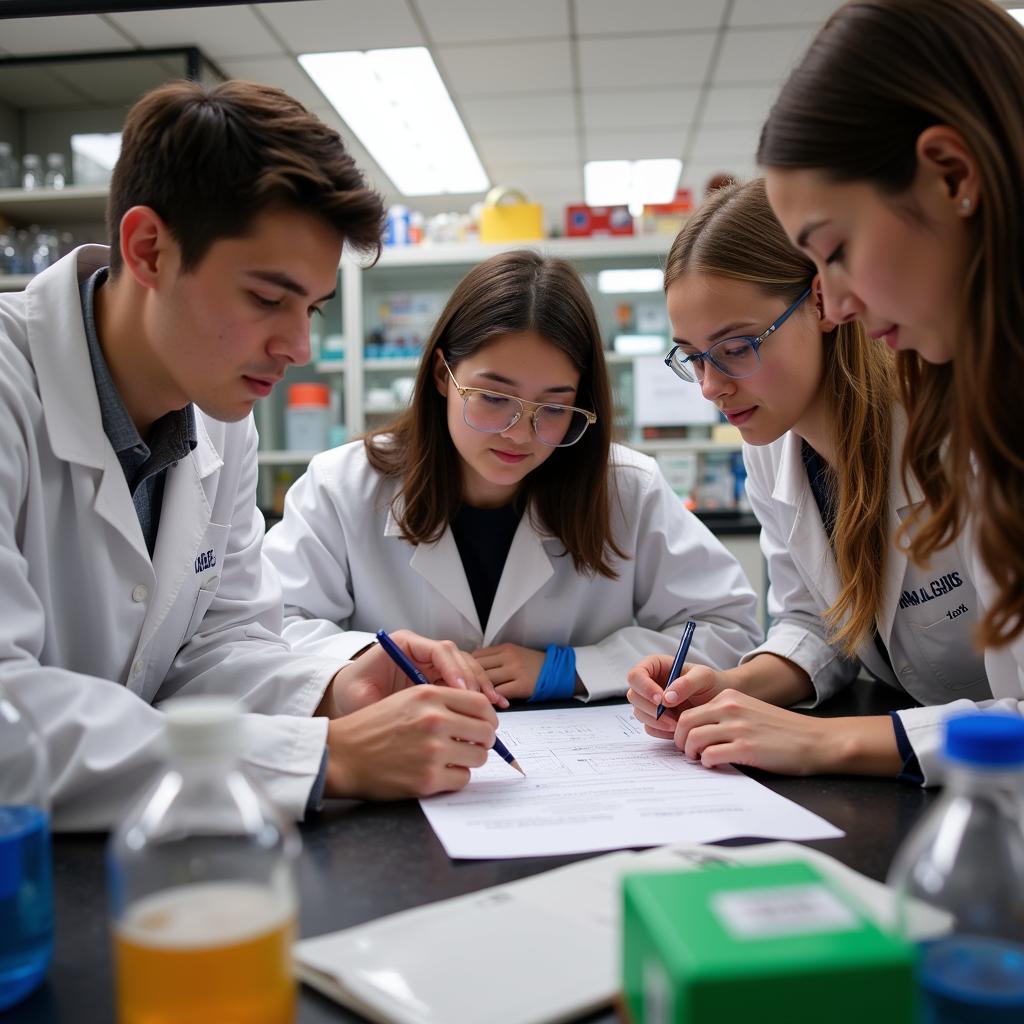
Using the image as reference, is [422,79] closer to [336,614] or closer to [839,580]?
[336,614]

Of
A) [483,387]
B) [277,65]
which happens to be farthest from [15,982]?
[277,65]

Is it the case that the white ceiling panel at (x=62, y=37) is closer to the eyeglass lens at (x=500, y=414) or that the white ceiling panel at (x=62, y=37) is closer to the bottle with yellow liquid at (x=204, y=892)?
the eyeglass lens at (x=500, y=414)

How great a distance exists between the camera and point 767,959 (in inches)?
16.8

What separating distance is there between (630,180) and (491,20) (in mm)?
2798

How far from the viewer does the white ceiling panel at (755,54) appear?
14.0 feet

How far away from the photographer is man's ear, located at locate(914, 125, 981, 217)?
818 mm

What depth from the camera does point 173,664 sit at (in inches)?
52.2

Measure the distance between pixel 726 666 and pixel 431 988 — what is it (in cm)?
117

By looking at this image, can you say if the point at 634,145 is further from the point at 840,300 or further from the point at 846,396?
the point at 840,300

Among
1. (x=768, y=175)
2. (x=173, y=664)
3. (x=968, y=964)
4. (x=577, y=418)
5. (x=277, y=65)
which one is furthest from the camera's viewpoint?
(x=277, y=65)

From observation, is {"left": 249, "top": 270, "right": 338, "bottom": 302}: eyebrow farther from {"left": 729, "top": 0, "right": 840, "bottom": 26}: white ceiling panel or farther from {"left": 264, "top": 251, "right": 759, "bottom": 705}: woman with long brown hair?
{"left": 729, "top": 0, "right": 840, "bottom": 26}: white ceiling panel

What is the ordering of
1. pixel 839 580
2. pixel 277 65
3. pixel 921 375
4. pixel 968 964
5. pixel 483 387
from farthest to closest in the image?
pixel 277 65 → pixel 483 387 → pixel 839 580 → pixel 921 375 → pixel 968 964

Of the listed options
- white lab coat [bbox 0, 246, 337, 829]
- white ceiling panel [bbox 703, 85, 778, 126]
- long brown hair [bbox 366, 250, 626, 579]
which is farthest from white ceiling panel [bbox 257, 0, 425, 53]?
white lab coat [bbox 0, 246, 337, 829]

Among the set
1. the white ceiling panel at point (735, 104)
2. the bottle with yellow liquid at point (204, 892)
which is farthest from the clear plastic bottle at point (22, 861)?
the white ceiling panel at point (735, 104)
